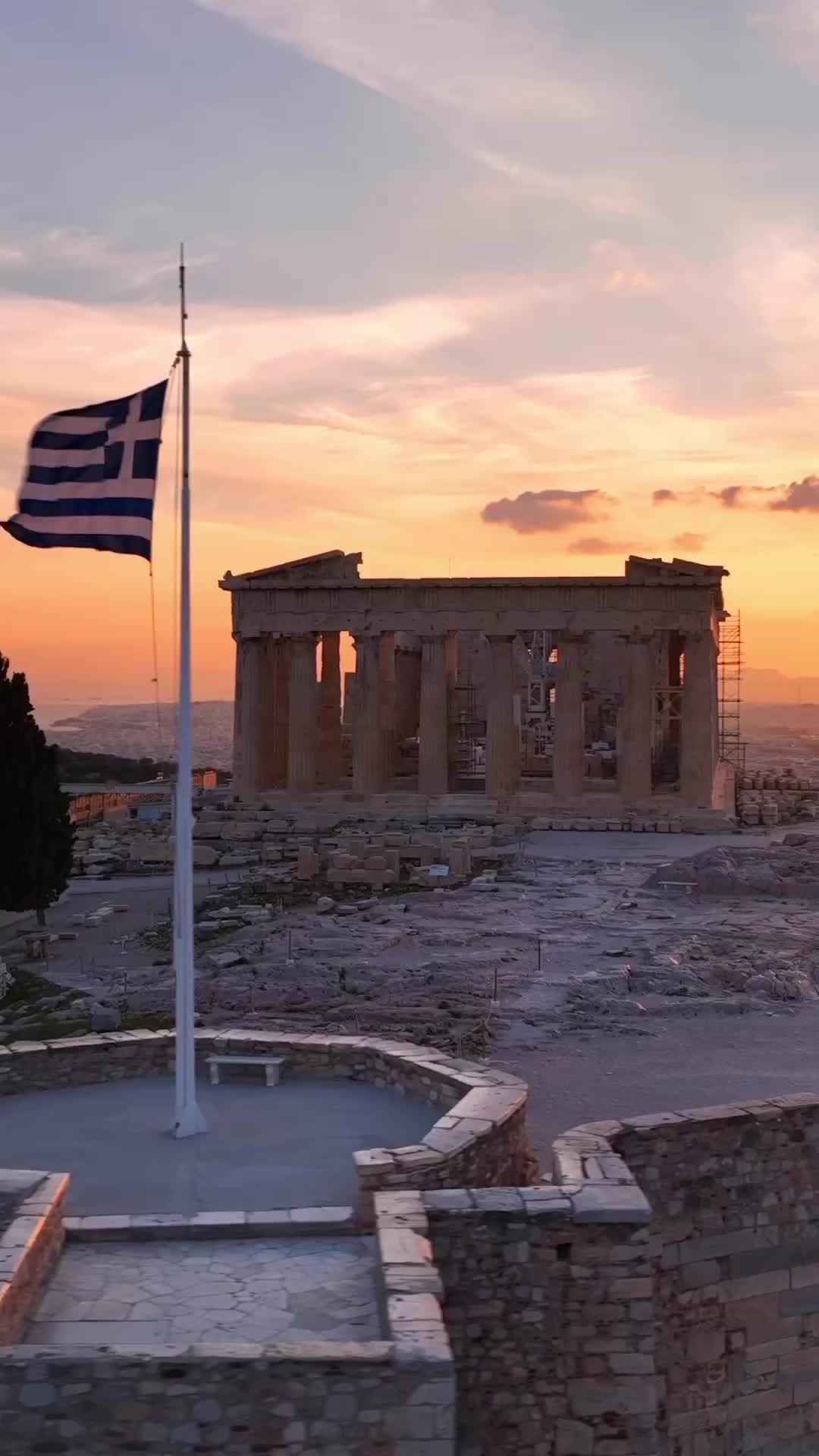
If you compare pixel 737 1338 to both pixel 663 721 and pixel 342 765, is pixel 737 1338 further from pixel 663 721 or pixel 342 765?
pixel 663 721

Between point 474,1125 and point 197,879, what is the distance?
25.6 metres

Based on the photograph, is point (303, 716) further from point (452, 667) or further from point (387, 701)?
point (452, 667)

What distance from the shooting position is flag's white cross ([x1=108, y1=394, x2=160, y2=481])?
11.8 meters

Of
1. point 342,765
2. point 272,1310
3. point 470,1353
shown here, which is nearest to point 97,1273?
point 272,1310

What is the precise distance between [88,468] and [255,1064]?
5.59 meters

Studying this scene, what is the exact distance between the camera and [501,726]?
47594 mm

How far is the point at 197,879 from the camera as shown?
36375 millimetres

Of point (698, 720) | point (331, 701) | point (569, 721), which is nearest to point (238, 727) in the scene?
point (331, 701)

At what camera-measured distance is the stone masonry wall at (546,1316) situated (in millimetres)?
9930

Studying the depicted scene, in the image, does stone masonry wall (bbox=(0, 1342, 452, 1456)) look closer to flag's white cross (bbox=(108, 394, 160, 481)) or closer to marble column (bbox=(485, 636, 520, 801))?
flag's white cross (bbox=(108, 394, 160, 481))

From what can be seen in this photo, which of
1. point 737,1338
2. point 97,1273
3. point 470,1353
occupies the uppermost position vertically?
point 97,1273

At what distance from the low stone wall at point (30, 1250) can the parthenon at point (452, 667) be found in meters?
37.0

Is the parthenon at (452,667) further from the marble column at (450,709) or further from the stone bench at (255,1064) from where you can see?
the stone bench at (255,1064)

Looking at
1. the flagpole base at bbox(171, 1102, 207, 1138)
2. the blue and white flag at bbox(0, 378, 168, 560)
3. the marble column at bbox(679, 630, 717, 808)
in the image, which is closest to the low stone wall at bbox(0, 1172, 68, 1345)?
the flagpole base at bbox(171, 1102, 207, 1138)
